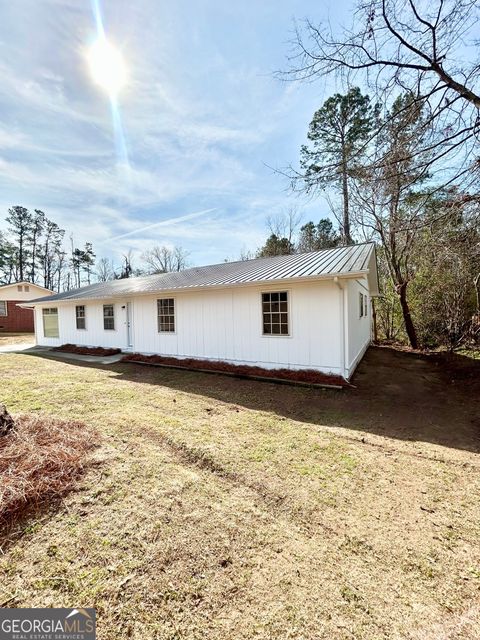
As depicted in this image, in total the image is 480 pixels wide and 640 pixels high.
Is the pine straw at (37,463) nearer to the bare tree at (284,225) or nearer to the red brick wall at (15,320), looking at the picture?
the bare tree at (284,225)

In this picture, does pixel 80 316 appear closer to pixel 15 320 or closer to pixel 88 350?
pixel 88 350

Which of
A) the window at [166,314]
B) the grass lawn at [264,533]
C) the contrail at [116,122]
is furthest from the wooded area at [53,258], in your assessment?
the grass lawn at [264,533]

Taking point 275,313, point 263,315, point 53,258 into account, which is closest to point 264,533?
point 275,313

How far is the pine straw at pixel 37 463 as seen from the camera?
8.13ft

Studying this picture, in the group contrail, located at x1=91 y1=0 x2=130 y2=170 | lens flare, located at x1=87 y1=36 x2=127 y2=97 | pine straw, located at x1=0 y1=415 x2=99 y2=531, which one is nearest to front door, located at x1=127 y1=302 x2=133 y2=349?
contrail, located at x1=91 y1=0 x2=130 y2=170

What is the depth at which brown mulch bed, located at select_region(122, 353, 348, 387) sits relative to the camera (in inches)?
269

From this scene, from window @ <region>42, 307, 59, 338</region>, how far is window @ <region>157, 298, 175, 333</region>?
7526 mm

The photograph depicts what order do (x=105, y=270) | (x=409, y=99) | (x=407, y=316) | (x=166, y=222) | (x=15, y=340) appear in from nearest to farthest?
(x=409, y=99)
(x=407, y=316)
(x=15, y=340)
(x=166, y=222)
(x=105, y=270)

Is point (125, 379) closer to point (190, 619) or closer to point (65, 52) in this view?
point (190, 619)

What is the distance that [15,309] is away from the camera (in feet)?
75.5

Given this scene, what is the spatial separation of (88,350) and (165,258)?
82.4 ft

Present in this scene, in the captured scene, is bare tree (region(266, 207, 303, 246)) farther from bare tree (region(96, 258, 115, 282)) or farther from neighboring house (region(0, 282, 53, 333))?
bare tree (region(96, 258, 115, 282))

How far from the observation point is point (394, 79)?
475 centimetres

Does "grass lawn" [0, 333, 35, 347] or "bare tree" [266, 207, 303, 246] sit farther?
"bare tree" [266, 207, 303, 246]
